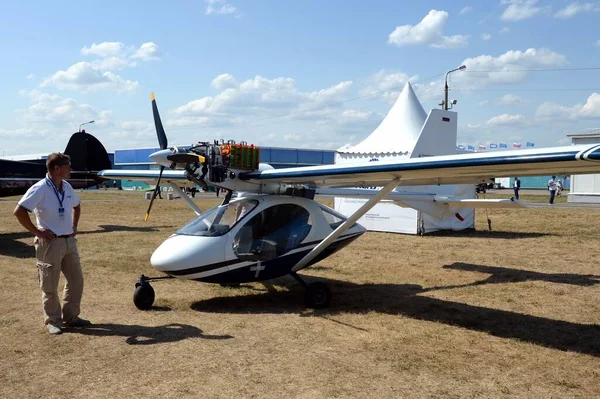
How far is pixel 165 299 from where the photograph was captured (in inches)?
331

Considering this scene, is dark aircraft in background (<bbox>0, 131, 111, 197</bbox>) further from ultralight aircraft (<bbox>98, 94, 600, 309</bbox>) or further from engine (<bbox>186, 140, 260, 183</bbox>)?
engine (<bbox>186, 140, 260, 183</bbox>)

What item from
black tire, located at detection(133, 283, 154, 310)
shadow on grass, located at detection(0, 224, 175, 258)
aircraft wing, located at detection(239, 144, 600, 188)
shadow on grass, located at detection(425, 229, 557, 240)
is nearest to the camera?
aircraft wing, located at detection(239, 144, 600, 188)

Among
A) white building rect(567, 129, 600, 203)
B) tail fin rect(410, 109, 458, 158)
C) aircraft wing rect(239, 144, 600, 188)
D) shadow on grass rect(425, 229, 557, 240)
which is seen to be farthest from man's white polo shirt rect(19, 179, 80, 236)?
white building rect(567, 129, 600, 203)

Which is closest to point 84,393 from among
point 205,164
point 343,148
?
→ point 205,164

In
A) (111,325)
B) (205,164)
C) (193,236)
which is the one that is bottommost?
(111,325)

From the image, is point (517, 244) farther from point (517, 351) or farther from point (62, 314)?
point (62, 314)

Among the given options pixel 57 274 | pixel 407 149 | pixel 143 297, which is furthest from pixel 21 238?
pixel 407 149

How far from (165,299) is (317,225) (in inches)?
112

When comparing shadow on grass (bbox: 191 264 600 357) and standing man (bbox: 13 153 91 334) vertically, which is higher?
standing man (bbox: 13 153 91 334)

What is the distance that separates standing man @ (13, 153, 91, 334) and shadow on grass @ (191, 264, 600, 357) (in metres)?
2.03

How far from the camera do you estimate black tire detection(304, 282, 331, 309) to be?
8.11 metres

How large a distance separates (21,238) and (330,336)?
13521 mm

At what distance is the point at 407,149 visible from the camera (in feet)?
58.9

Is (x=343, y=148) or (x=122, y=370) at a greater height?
(x=343, y=148)
